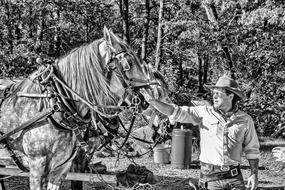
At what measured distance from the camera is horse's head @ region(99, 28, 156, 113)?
3.16 metres

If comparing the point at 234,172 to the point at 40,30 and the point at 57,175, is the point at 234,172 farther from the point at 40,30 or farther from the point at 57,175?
the point at 40,30

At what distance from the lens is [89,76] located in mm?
3195

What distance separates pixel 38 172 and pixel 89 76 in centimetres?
88

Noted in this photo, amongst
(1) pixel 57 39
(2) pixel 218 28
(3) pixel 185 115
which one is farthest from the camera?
(1) pixel 57 39

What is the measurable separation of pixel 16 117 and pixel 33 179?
0.56 metres

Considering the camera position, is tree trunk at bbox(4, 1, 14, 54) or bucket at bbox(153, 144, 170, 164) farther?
tree trunk at bbox(4, 1, 14, 54)

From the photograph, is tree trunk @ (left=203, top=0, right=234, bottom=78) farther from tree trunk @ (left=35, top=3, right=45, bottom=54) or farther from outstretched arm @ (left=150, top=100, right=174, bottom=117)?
outstretched arm @ (left=150, top=100, right=174, bottom=117)

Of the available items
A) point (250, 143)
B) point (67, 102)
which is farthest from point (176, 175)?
point (67, 102)

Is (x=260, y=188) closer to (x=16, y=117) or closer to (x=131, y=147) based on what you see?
(x=131, y=147)

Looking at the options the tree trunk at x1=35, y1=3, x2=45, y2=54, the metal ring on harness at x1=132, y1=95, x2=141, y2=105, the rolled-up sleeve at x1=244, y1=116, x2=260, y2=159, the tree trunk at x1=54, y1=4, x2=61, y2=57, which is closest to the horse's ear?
the metal ring on harness at x1=132, y1=95, x2=141, y2=105

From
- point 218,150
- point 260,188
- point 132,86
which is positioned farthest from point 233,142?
point 260,188

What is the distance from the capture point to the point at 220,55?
11.5 meters

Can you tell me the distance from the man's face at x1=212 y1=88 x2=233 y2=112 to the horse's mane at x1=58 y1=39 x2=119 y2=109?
0.85m

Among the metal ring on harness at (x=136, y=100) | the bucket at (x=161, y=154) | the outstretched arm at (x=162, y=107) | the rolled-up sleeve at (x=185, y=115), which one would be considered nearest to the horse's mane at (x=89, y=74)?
the metal ring on harness at (x=136, y=100)
